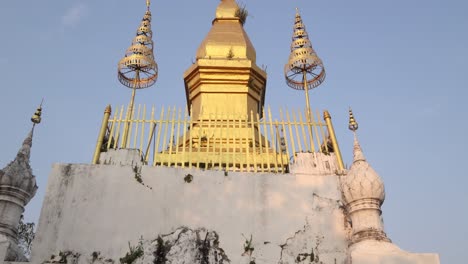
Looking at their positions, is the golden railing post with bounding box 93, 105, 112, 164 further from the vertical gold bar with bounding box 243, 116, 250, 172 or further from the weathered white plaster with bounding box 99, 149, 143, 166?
the vertical gold bar with bounding box 243, 116, 250, 172

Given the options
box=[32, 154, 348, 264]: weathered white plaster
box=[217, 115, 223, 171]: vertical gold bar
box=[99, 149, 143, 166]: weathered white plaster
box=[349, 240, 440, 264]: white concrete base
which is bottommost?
box=[349, 240, 440, 264]: white concrete base

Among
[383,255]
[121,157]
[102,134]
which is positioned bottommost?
[383,255]

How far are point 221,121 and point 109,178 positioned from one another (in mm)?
2525

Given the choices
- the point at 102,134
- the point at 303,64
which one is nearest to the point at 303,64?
the point at 303,64

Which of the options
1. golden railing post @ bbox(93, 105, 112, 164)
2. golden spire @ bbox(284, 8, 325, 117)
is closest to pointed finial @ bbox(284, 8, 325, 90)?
golden spire @ bbox(284, 8, 325, 117)

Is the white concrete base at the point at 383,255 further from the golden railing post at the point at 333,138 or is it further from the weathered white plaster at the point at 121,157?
the weathered white plaster at the point at 121,157

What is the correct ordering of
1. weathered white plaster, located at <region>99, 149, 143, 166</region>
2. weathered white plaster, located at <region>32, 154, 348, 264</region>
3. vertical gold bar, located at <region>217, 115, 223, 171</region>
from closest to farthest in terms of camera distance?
weathered white plaster, located at <region>32, 154, 348, 264</region>, weathered white plaster, located at <region>99, 149, 143, 166</region>, vertical gold bar, located at <region>217, 115, 223, 171</region>

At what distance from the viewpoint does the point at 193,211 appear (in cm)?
781

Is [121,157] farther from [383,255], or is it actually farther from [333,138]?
[383,255]

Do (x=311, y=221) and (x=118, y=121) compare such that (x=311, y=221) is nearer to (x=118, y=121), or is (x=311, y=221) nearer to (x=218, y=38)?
(x=118, y=121)

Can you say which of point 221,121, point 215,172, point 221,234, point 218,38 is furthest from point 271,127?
point 218,38

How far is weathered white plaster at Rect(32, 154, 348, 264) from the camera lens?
7.47 m

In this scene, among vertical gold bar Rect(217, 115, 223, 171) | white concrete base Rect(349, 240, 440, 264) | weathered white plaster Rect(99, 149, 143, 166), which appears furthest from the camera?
vertical gold bar Rect(217, 115, 223, 171)

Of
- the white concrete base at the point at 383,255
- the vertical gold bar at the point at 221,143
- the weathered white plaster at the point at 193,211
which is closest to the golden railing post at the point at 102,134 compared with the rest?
the weathered white plaster at the point at 193,211
